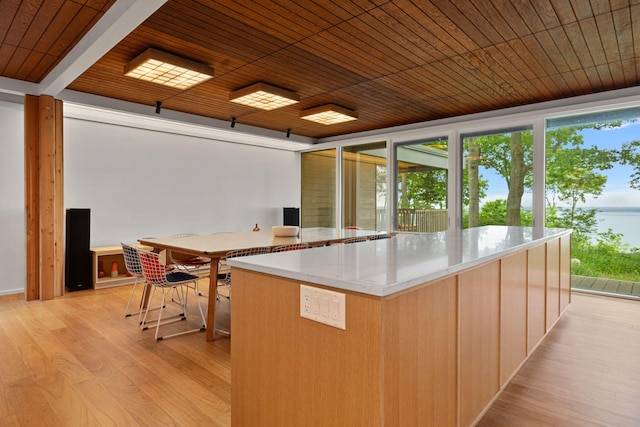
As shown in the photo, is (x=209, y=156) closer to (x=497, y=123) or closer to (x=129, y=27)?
(x=129, y=27)

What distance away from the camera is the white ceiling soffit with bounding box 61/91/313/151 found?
5.27m

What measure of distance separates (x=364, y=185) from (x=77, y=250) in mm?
4986

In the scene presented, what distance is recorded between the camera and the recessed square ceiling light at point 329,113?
212 inches

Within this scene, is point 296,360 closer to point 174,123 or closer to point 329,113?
point 329,113

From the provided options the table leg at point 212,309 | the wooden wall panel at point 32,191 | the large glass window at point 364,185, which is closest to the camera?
the table leg at point 212,309

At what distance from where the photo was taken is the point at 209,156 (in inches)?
276

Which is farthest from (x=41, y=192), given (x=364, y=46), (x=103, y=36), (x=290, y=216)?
(x=290, y=216)

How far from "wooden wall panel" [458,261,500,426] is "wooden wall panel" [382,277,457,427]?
0.28 ft

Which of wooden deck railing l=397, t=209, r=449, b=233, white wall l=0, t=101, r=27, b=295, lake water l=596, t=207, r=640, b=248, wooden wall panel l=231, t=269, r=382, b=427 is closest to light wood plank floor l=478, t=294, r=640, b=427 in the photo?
wooden wall panel l=231, t=269, r=382, b=427

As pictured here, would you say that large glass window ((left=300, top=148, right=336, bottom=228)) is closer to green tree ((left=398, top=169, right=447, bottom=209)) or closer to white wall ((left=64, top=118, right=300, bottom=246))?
white wall ((left=64, top=118, right=300, bottom=246))

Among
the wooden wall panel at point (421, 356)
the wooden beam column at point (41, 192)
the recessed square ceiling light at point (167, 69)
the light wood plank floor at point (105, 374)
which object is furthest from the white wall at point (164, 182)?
the wooden wall panel at point (421, 356)

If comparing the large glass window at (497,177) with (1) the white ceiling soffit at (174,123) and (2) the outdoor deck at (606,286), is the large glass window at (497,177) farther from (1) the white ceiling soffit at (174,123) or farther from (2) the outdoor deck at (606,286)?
(1) the white ceiling soffit at (174,123)

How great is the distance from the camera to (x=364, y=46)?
3.46 meters

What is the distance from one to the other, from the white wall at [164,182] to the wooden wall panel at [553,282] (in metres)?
5.55
